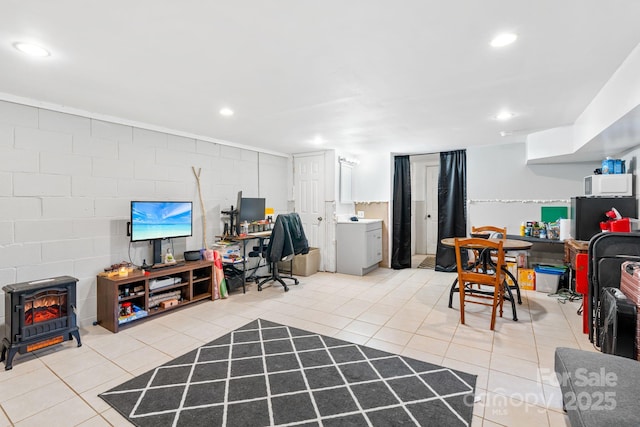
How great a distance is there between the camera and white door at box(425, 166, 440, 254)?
740cm

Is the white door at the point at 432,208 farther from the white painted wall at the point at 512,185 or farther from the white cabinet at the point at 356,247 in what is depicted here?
the white cabinet at the point at 356,247

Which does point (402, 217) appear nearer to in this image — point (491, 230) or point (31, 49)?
point (491, 230)

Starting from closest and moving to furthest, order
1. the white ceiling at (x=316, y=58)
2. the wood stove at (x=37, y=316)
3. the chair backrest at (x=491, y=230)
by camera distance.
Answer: the white ceiling at (x=316, y=58) < the wood stove at (x=37, y=316) < the chair backrest at (x=491, y=230)

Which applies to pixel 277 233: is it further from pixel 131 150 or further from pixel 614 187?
pixel 614 187

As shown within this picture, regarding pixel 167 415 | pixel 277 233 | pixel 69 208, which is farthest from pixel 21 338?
pixel 277 233

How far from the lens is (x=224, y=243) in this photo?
4.44 meters

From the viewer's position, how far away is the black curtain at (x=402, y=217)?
596cm

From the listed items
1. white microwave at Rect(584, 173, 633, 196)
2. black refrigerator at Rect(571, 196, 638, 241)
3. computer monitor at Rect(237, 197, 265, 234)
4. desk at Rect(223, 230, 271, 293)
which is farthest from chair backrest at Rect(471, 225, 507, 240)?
computer monitor at Rect(237, 197, 265, 234)

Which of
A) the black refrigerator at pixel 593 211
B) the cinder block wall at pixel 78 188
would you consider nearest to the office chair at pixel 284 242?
the cinder block wall at pixel 78 188

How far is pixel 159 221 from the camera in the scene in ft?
12.0

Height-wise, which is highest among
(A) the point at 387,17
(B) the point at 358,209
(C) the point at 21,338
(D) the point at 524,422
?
(A) the point at 387,17

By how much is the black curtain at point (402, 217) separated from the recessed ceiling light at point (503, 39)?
4.13m

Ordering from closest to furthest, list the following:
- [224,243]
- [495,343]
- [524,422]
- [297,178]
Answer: [524,422] < [495,343] < [224,243] < [297,178]

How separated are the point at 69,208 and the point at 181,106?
1.56 m
